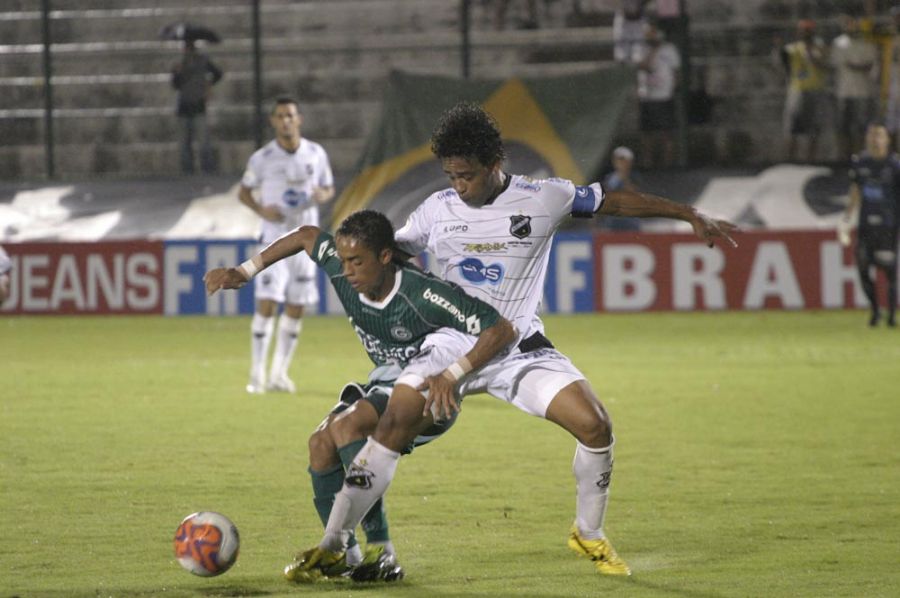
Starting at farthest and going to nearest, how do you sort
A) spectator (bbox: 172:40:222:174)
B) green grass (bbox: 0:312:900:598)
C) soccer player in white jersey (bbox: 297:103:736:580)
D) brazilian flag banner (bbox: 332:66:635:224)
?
1. spectator (bbox: 172:40:222:174)
2. brazilian flag banner (bbox: 332:66:635:224)
3. green grass (bbox: 0:312:900:598)
4. soccer player in white jersey (bbox: 297:103:736:580)

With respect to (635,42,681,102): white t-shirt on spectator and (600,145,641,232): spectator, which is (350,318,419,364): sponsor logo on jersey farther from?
(635,42,681,102): white t-shirt on spectator

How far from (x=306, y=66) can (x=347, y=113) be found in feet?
5.15

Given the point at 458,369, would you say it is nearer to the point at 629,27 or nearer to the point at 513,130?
the point at 513,130

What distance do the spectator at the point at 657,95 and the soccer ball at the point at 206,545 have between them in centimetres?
1598

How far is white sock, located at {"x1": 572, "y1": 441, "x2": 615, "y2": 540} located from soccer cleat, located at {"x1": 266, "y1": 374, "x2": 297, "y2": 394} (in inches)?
260

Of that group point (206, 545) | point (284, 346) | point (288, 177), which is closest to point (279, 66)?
point (288, 177)

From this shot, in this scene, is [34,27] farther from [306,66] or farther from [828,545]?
[828,545]

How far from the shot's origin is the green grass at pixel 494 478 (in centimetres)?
624

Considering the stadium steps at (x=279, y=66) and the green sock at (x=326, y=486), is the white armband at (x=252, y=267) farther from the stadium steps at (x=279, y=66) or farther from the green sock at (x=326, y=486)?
→ the stadium steps at (x=279, y=66)

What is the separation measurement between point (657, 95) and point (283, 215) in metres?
9.43

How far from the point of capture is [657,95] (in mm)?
21328

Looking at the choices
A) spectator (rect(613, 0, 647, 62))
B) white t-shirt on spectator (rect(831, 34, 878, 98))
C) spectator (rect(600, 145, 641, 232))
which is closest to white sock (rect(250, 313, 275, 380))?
spectator (rect(600, 145, 641, 232))

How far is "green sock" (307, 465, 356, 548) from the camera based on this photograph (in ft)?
20.9

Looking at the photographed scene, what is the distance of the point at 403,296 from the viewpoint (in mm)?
6309
